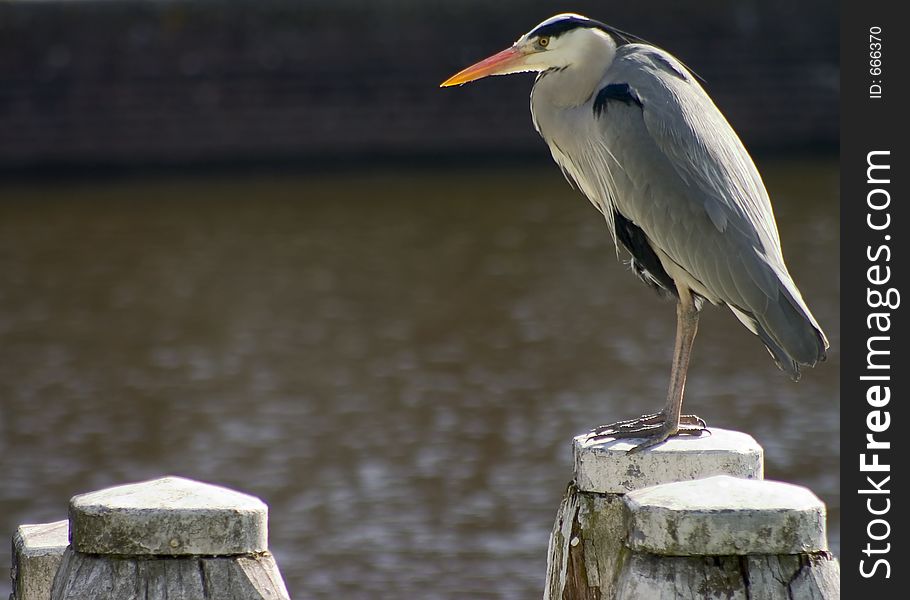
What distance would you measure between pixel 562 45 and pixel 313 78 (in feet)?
78.2

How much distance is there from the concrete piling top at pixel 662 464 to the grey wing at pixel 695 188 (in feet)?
3.02

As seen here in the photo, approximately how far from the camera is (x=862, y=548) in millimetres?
2723

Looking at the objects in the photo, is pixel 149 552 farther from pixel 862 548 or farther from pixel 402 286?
pixel 402 286

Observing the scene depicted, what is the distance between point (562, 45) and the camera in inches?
193

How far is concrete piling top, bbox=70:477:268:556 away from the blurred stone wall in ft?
81.7

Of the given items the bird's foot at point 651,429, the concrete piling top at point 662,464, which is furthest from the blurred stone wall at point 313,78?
the concrete piling top at point 662,464

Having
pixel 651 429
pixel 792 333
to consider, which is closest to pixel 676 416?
pixel 651 429

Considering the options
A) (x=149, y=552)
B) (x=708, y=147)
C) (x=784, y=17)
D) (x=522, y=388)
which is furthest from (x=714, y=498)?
(x=784, y=17)

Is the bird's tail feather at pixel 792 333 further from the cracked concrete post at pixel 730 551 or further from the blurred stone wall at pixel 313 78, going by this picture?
the blurred stone wall at pixel 313 78

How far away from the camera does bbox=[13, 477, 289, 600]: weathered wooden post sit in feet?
9.04

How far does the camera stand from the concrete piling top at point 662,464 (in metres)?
3.60

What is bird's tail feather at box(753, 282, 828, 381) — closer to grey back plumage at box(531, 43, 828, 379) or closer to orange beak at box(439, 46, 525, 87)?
grey back plumage at box(531, 43, 828, 379)

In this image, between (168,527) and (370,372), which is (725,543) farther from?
(370,372)

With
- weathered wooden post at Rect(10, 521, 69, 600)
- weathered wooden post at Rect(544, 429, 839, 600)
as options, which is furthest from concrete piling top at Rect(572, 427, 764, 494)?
weathered wooden post at Rect(10, 521, 69, 600)
